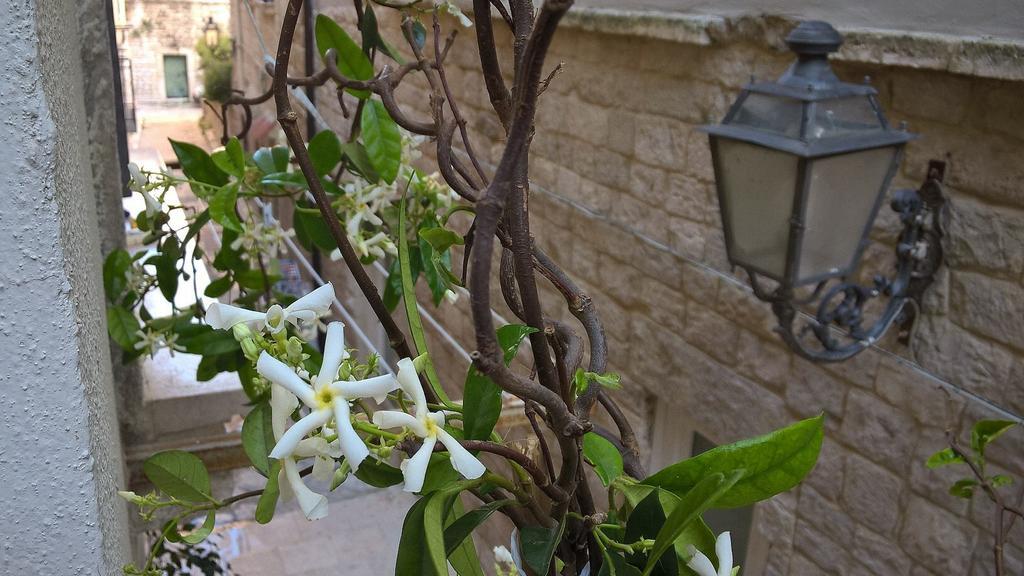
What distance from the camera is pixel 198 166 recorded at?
145cm

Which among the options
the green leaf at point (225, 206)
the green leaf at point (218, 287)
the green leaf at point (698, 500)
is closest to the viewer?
the green leaf at point (698, 500)

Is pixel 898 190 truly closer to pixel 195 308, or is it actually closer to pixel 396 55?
pixel 396 55

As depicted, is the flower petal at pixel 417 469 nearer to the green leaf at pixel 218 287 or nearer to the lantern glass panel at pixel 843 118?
the green leaf at pixel 218 287

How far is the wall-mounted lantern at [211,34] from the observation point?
15797 mm

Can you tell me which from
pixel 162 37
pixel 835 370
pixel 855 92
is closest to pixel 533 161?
pixel 835 370

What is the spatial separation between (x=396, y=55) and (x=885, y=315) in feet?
4.01

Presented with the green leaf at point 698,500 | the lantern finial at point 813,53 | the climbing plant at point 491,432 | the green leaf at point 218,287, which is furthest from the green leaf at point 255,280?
the green leaf at point 698,500

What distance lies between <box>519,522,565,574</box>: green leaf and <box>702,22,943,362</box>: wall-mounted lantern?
1.27 m

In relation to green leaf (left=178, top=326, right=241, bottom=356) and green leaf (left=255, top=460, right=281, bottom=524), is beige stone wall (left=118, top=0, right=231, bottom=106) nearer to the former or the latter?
green leaf (left=178, top=326, right=241, bottom=356)

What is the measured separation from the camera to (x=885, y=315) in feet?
6.72

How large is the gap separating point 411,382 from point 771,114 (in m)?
1.45

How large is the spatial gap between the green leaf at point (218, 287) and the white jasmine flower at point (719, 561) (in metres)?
1.30

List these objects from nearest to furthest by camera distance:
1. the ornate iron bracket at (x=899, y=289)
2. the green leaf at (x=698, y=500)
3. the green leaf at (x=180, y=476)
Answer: the green leaf at (x=698, y=500) < the green leaf at (x=180, y=476) < the ornate iron bracket at (x=899, y=289)

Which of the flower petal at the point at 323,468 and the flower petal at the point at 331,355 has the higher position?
the flower petal at the point at 331,355
